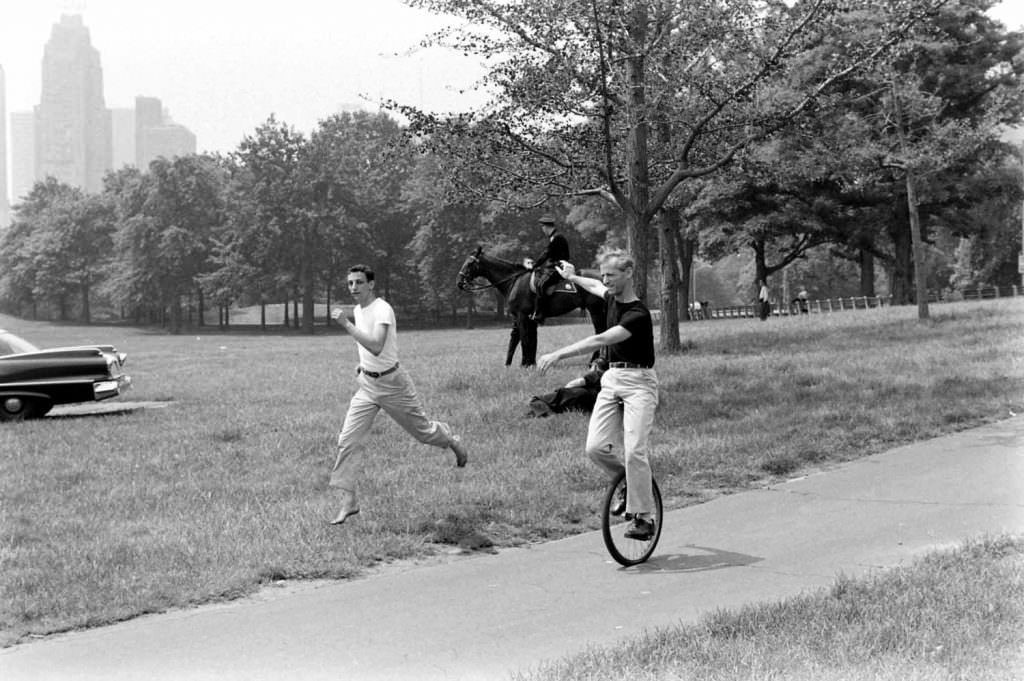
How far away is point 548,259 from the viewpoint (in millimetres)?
16094

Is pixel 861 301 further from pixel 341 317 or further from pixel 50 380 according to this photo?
pixel 341 317

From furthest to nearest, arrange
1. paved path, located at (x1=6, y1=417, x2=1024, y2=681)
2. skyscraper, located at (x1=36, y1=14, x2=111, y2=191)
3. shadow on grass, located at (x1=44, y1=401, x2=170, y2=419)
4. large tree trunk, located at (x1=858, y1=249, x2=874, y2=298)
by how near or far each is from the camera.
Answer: large tree trunk, located at (x1=858, y1=249, x2=874, y2=298) < shadow on grass, located at (x1=44, y1=401, x2=170, y2=419) < skyscraper, located at (x1=36, y1=14, x2=111, y2=191) < paved path, located at (x1=6, y1=417, x2=1024, y2=681)

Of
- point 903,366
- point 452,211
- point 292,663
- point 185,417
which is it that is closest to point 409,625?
point 292,663

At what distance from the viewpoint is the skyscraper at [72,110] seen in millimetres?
9094

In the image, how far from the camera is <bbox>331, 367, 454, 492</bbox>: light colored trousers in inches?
332

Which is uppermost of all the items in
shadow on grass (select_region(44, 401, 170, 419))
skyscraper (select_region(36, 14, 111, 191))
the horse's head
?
skyscraper (select_region(36, 14, 111, 191))

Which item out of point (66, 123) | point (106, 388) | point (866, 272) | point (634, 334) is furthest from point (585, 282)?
point (866, 272)

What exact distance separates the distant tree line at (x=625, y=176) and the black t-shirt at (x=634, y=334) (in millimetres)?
8270

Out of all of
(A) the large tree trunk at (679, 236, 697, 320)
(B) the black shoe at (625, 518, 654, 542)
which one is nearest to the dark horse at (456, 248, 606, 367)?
(B) the black shoe at (625, 518, 654, 542)

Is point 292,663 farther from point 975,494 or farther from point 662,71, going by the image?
point 662,71

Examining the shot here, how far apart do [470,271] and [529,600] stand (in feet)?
38.2

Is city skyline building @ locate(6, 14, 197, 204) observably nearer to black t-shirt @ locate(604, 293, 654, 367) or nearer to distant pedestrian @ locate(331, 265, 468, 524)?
distant pedestrian @ locate(331, 265, 468, 524)

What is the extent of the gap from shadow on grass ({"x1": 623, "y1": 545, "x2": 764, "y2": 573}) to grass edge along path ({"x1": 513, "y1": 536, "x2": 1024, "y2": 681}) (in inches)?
44.2

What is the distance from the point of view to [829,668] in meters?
4.64
